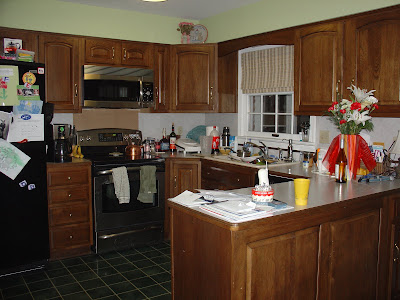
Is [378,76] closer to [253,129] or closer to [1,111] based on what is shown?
[253,129]

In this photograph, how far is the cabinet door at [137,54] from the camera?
4492 millimetres

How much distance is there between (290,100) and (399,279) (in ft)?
6.94

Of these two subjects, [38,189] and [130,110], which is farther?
[130,110]

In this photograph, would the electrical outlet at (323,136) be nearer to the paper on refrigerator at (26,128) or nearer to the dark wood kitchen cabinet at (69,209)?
the dark wood kitchen cabinet at (69,209)

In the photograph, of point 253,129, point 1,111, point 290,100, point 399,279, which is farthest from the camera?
point 253,129

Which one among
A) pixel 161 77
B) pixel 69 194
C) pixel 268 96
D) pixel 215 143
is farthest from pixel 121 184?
pixel 268 96

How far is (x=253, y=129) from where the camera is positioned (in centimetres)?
483

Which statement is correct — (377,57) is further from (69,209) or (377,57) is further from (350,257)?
(69,209)

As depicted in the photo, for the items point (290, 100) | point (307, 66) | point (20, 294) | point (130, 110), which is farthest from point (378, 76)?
point (20, 294)

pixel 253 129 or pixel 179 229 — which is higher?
pixel 253 129

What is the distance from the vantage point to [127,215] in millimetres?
4148

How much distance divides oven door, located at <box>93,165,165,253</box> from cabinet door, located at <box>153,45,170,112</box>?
0.81 meters

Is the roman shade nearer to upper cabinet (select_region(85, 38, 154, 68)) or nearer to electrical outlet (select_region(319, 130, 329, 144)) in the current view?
electrical outlet (select_region(319, 130, 329, 144))

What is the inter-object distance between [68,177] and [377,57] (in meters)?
2.88
